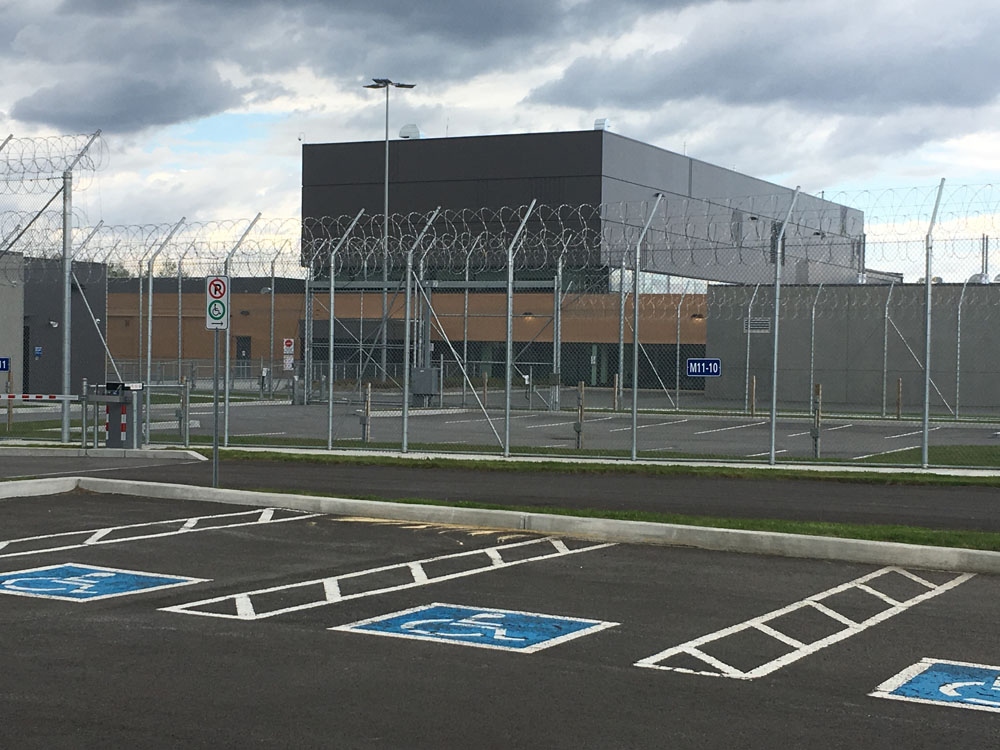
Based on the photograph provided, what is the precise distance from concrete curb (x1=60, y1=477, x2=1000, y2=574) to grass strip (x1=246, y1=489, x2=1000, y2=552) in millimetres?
329

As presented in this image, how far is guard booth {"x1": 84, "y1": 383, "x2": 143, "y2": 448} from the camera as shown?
Answer: 22312 millimetres

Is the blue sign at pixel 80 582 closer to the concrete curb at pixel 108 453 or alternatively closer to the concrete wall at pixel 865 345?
the concrete curb at pixel 108 453

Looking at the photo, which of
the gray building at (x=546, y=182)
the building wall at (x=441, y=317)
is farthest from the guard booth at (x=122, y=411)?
the gray building at (x=546, y=182)

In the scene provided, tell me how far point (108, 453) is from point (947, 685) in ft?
58.7

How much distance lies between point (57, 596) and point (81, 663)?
92.7 inches

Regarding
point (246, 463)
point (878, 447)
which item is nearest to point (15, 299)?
point (246, 463)

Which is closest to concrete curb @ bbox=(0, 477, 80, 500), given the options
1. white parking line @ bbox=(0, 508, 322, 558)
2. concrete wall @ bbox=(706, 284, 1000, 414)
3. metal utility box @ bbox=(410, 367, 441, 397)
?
white parking line @ bbox=(0, 508, 322, 558)

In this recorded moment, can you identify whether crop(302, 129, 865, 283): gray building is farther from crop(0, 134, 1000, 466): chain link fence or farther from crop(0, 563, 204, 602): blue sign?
crop(0, 563, 204, 602): blue sign

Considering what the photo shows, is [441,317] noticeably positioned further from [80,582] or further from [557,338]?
[80,582]

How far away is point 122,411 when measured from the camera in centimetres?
2247

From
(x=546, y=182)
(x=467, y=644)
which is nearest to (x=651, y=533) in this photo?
(x=467, y=644)

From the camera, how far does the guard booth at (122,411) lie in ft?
73.2

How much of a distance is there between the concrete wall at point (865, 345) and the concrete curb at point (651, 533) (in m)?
27.7

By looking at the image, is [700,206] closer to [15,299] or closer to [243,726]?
[15,299]
